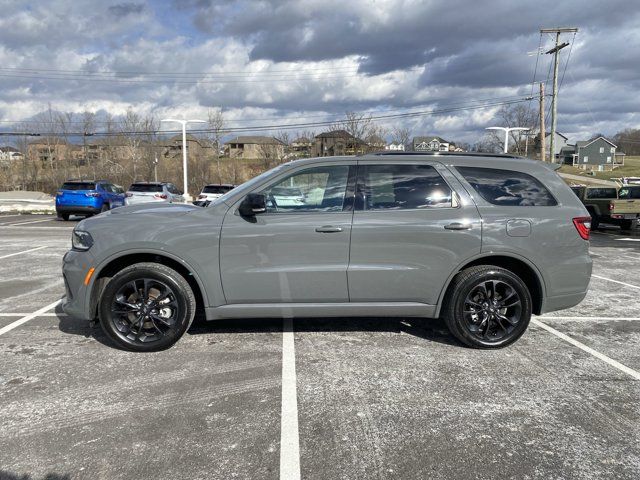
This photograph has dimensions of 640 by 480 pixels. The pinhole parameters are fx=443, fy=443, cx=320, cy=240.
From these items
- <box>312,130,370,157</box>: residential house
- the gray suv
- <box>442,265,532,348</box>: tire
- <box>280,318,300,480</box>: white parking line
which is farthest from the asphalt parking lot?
<box>312,130,370,157</box>: residential house

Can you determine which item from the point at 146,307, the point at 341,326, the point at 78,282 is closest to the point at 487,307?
the point at 341,326

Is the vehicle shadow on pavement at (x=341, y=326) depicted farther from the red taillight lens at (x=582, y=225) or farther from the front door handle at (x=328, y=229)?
the red taillight lens at (x=582, y=225)

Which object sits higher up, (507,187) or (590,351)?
(507,187)

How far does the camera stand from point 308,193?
13.5 ft

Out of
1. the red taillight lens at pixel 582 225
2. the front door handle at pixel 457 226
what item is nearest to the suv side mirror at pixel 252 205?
the front door handle at pixel 457 226

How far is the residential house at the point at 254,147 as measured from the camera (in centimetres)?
5047

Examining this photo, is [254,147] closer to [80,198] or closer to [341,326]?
[80,198]

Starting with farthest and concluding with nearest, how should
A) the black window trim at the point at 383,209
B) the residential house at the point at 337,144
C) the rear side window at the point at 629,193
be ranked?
the residential house at the point at 337,144 < the rear side window at the point at 629,193 < the black window trim at the point at 383,209

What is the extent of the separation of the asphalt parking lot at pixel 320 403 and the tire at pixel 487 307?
0.17 meters

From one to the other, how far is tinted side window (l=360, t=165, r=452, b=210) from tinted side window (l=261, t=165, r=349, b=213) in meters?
0.25

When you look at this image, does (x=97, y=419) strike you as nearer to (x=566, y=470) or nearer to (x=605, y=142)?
(x=566, y=470)

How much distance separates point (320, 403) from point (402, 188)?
207 cm

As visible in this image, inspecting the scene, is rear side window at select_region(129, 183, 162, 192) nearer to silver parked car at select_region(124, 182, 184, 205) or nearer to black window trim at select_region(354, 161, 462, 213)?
silver parked car at select_region(124, 182, 184, 205)

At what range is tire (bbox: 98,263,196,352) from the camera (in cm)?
398
